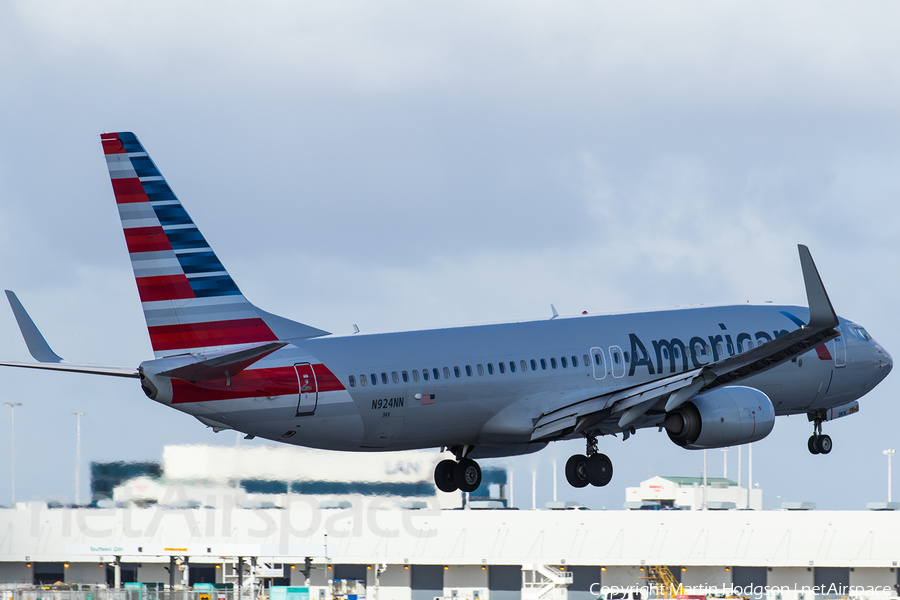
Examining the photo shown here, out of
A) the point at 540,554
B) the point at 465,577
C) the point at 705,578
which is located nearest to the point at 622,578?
the point at 705,578

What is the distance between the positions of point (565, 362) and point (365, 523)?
3666 centimetres

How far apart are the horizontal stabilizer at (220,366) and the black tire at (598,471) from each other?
37.6 ft

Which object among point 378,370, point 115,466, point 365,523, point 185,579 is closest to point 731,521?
point 365,523

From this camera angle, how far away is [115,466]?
186 feet

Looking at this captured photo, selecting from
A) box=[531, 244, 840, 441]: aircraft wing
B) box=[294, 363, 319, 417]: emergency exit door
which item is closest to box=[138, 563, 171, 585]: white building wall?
box=[531, 244, 840, 441]: aircraft wing

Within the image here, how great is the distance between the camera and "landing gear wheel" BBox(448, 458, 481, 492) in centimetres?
4134

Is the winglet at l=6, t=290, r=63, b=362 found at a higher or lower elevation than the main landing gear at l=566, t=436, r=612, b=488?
higher

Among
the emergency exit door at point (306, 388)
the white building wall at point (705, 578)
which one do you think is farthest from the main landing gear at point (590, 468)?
the white building wall at point (705, 578)

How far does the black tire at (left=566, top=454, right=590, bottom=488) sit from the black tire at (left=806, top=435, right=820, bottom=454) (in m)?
9.84

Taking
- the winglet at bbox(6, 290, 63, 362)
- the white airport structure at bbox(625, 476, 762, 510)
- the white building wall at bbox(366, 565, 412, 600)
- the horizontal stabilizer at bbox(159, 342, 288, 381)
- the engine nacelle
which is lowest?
the white building wall at bbox(366, 565, 412, 600)

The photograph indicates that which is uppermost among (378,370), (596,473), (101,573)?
(378,370)

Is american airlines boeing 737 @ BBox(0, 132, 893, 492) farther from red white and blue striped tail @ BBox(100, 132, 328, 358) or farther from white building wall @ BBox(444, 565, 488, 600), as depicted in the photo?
white building wall @ BBox(444, 565, 488, 600)

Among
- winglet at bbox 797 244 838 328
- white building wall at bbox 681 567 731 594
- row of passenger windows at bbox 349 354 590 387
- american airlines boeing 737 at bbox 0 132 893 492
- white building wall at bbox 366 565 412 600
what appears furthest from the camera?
white building wall at bbox 681 567 731 594

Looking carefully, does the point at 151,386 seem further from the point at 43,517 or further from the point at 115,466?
the point at 43,517
